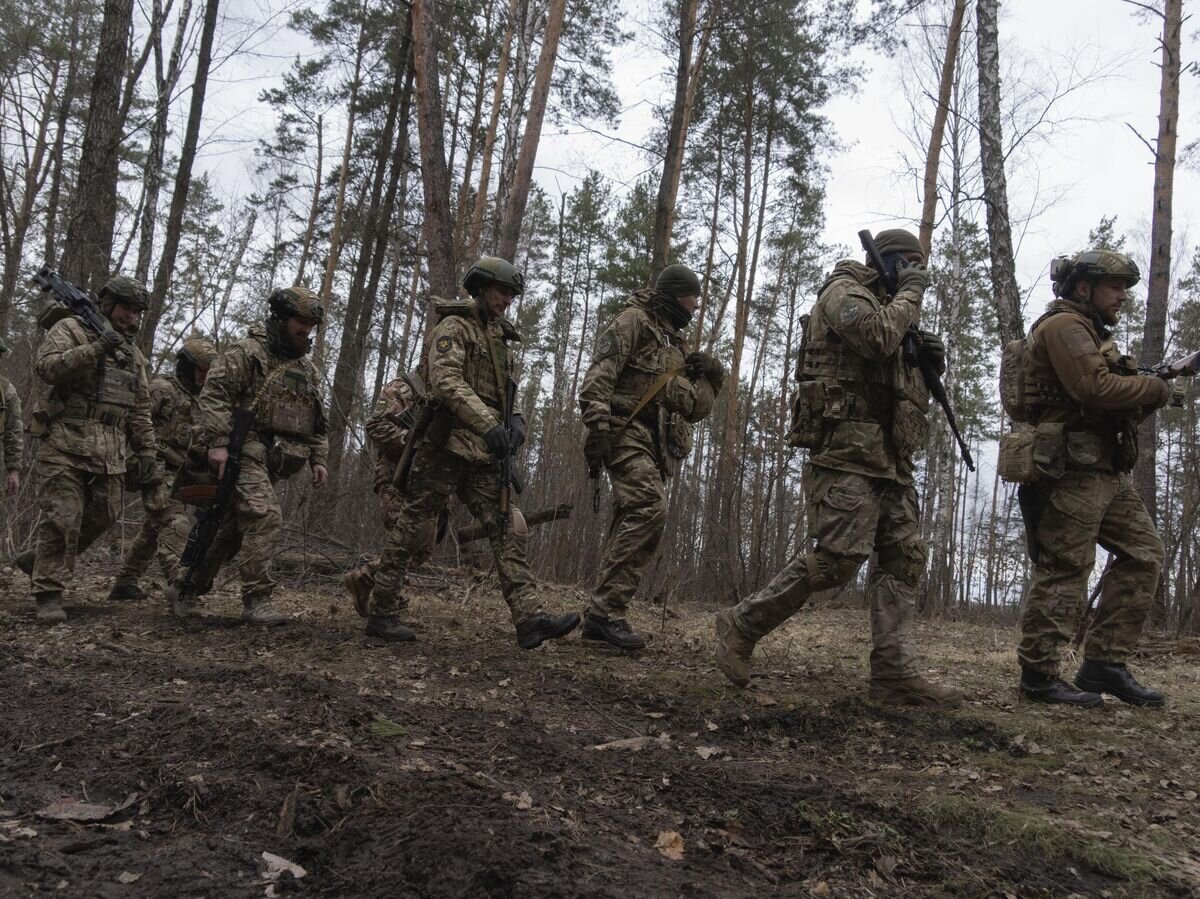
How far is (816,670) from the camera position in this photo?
4898 millimetres

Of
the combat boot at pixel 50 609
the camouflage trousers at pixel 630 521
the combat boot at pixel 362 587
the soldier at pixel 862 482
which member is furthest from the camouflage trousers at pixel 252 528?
the soldier at pixel 862 482

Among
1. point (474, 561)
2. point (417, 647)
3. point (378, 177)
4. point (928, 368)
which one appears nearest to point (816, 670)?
point (928, 368)

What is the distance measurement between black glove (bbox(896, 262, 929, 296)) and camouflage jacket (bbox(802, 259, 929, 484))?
0.21 ft

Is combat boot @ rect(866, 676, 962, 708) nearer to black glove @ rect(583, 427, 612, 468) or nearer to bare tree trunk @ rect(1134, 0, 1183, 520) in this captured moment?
black glove @ rect(583, 427, 612, 468)

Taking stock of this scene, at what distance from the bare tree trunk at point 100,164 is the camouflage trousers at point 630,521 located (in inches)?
227

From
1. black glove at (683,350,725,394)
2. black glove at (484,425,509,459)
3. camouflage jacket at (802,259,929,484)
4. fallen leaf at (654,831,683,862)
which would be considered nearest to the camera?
fallen leaf at (654,831,683,862)

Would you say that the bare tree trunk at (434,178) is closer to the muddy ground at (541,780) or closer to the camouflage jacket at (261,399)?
the camouflage jacket at (261,399)

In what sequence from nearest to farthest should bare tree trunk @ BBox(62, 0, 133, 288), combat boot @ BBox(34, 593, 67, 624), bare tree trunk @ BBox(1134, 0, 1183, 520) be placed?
combat boot @ BBox(34, 593, 67, 624) < bare tree trunk @ BBox(62, 0, 133, 288) < bare tree trunk @ BBox(1134, 0, 1183, 520)

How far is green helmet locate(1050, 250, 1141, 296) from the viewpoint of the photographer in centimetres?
407

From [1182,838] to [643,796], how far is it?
5.33 feet

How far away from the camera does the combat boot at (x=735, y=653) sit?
12.9ft

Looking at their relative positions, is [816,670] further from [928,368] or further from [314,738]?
[314,738]

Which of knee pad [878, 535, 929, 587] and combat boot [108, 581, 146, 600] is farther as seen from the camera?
combat boot [108, 581, 146, 600]

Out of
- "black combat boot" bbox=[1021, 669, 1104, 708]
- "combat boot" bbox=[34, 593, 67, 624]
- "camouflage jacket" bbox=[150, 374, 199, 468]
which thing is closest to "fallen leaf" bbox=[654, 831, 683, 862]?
"black combat boot" bbox=[1021, 669, 1104, 708]
